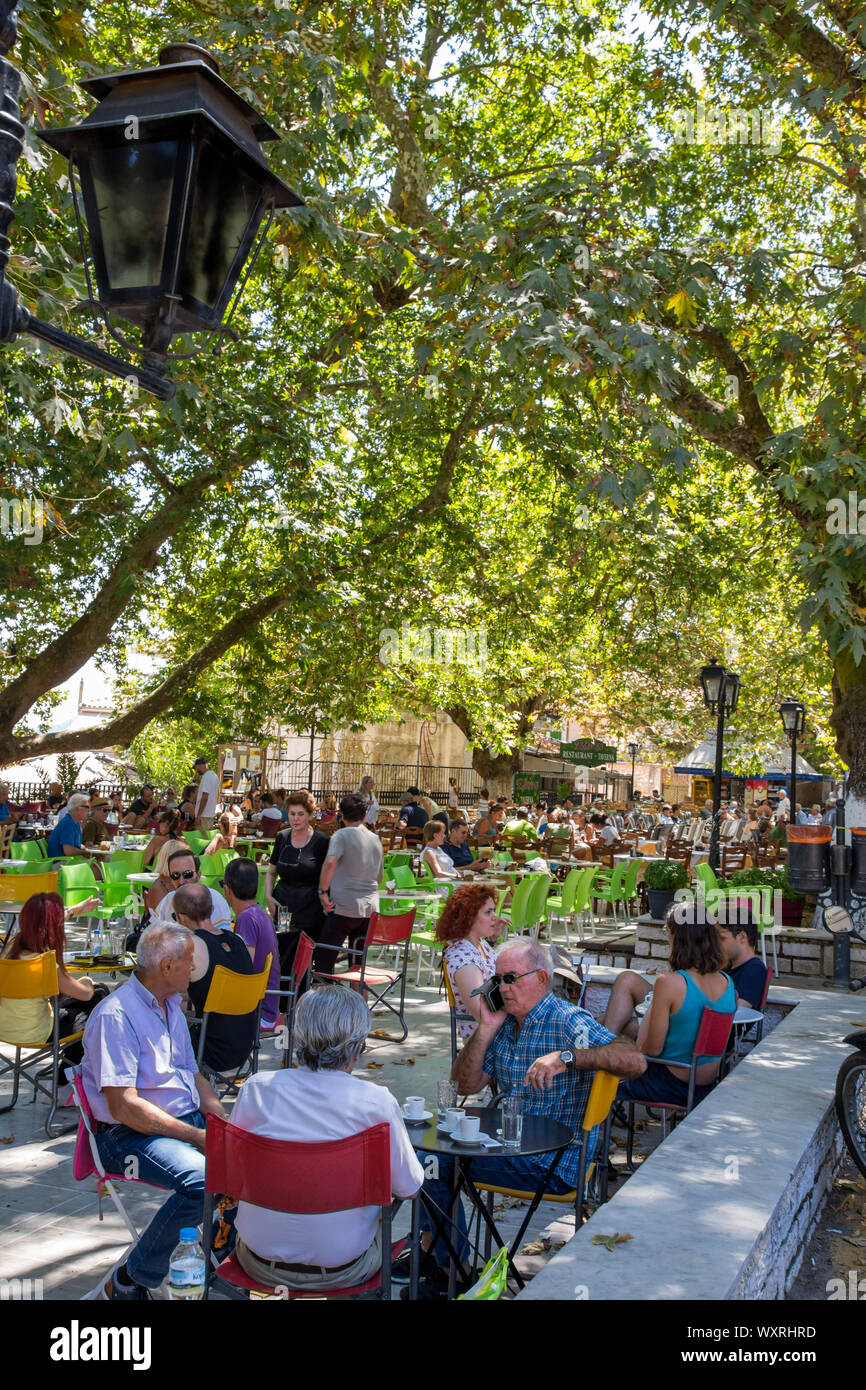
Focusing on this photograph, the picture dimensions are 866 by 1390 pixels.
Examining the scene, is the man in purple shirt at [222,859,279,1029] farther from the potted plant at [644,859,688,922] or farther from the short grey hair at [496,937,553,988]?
the potted plant at [644,859,688,922]

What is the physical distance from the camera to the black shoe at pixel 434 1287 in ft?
11.2

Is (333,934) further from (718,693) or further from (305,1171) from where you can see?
(718,693)

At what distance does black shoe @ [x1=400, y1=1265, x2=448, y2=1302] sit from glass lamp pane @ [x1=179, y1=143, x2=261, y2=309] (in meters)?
3.00

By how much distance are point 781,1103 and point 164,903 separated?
3486 mm

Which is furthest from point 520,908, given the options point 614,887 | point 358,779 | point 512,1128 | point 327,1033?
point 358,779

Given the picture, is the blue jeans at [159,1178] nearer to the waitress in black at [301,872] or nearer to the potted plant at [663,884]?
the waitress in black at [301,872]

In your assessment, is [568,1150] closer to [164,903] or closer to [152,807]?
[164,903]

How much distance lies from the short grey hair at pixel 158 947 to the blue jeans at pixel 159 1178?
1.75 feet

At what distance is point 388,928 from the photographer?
775cm

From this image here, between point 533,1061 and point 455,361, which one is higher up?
point 455,361

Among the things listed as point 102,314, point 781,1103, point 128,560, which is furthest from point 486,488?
point 102,314

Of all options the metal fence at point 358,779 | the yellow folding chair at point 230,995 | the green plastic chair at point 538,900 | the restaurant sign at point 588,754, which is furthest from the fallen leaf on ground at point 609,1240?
the metal fence at point 358,779

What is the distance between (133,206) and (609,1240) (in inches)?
113

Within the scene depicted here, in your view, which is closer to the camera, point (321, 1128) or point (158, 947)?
point (321, 1128)
